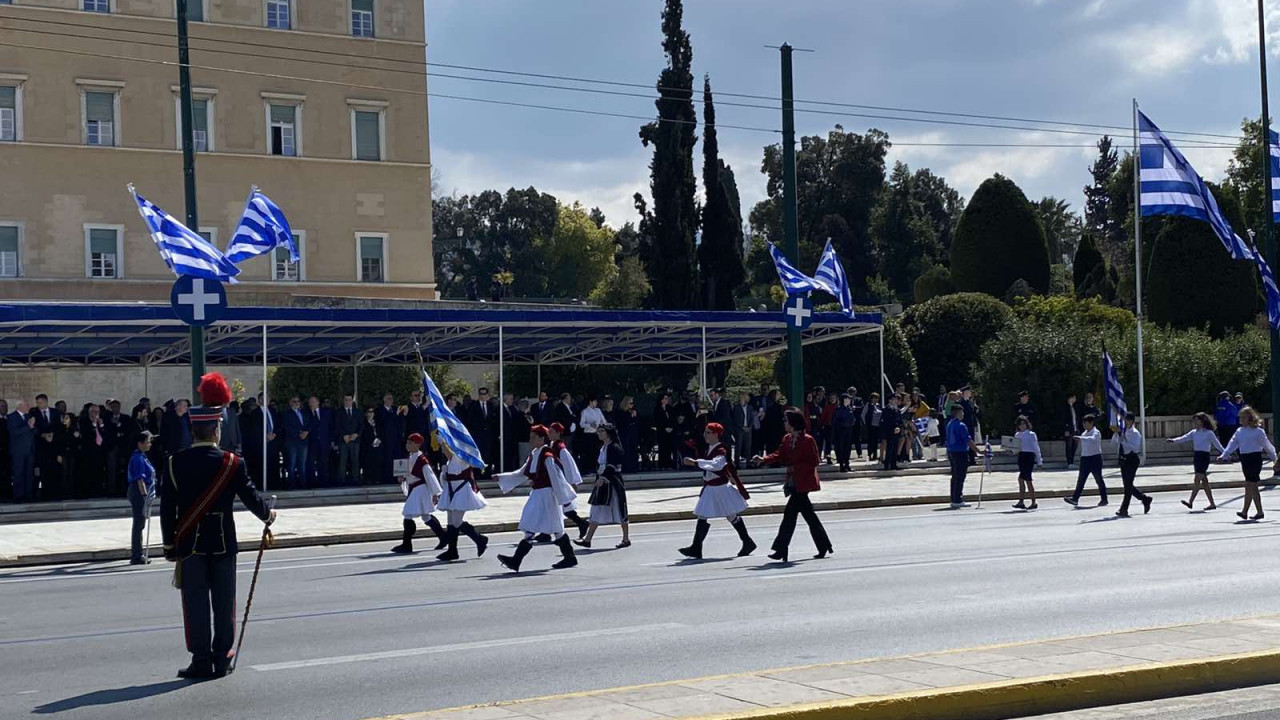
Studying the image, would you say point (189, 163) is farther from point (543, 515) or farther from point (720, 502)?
point (720, 502)

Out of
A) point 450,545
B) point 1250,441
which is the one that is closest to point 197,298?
point 450,545

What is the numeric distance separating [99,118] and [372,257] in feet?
33.2

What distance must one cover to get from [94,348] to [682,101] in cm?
3296

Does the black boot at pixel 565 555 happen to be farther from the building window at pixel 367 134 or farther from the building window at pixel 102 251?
the building window at pixel 367 134

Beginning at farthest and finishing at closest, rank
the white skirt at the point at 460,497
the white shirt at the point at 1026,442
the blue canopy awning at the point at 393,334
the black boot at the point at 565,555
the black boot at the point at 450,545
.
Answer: the blue canopy awning at the point at 393,334, the white shirt at the point at 1026,442, the black boot at the point at 450,545, the white skirt at the point at 460,497, the black boot at the point at 565,555

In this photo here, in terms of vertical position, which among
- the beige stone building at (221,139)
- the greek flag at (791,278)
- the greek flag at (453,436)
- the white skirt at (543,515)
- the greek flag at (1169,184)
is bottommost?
the white skirt at (543,515)

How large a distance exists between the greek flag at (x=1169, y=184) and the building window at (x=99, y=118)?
106 ft

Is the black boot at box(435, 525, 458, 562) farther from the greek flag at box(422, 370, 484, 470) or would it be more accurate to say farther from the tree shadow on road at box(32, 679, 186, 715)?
the tree shadow on road at box(32, 679, 186, 715)

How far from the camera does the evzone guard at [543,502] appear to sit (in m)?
16.8

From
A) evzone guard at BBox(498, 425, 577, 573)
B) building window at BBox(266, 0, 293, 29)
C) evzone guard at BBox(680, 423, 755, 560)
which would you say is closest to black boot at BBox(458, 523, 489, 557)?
evzone guard at BBox(498, 425, 577, 573)

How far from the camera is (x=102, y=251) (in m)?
49.6

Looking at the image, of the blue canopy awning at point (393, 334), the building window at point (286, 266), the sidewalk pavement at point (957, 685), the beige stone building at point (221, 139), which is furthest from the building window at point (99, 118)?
the sidewalk pavement at point (957, 685)

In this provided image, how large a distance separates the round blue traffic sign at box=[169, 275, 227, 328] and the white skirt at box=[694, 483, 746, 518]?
9.61m

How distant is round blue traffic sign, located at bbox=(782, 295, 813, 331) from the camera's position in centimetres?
3047
